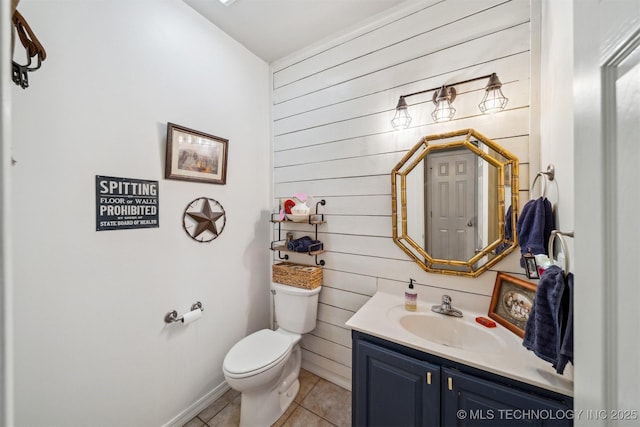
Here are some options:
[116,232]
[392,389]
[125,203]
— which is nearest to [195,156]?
[125,203]

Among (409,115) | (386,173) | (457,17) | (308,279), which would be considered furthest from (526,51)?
(308,279)

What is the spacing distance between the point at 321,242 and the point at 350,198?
0.42 metres

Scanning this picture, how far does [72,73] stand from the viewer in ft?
3.66

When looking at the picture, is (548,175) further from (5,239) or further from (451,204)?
(5,239)

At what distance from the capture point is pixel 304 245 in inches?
69.7

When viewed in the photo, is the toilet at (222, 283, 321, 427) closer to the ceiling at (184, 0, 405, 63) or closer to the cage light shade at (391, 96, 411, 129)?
the cage light shade at (391, 96, 411, 129)

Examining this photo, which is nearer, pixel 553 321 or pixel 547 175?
pixel 553 321

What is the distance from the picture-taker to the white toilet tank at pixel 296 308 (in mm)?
1771

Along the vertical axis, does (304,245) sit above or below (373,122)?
below

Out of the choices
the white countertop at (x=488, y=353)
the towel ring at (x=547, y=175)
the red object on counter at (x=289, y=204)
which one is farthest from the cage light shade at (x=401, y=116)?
the white countertop at (x=488, y=353)

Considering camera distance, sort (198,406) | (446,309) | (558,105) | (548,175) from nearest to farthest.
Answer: (558,105), (548,175), (446,309), (198,406)

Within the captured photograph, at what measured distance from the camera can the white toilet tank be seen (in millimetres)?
1771

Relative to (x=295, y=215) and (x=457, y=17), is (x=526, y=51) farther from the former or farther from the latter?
(x=295, y=215)

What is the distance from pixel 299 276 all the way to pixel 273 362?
0.57 m
